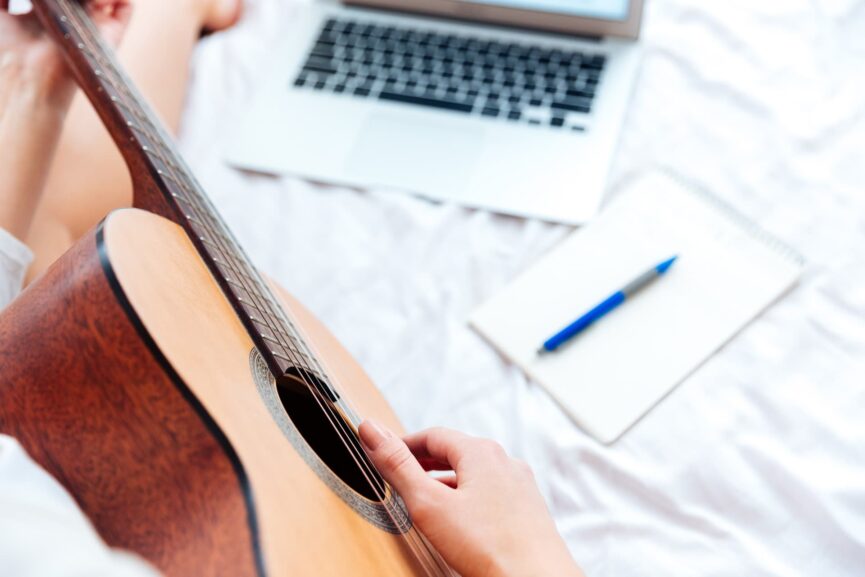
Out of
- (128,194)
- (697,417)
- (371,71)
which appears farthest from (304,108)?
(697,417)

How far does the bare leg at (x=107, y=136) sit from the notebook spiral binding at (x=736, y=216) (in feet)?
1.46

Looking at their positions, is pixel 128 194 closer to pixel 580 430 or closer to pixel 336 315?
pixel 336 315

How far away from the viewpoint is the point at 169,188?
580 millimetres

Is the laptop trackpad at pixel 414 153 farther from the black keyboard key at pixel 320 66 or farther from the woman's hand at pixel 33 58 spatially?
the woman's hand at pixel 33 58

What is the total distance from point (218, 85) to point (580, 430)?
0.51m

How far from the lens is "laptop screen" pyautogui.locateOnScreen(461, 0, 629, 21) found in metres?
0.86

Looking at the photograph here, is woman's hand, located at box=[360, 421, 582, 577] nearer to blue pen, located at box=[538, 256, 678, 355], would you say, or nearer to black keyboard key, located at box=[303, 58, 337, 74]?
blue pen, located at box=[538, 256, 678, 355]

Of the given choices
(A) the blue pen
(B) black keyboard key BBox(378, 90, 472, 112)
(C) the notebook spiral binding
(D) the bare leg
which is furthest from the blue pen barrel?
(D) the bare leg

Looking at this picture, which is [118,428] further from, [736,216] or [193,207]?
[736,216]

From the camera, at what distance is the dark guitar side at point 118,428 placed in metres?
0.42

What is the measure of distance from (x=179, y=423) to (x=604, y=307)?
1.27 feet

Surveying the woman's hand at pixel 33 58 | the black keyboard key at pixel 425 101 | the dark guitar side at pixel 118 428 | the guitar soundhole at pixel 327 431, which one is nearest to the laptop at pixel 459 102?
the black keyboard key at pixel 425 101

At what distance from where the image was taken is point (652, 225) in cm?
77

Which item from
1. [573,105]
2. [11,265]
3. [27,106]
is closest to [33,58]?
[27,106]
